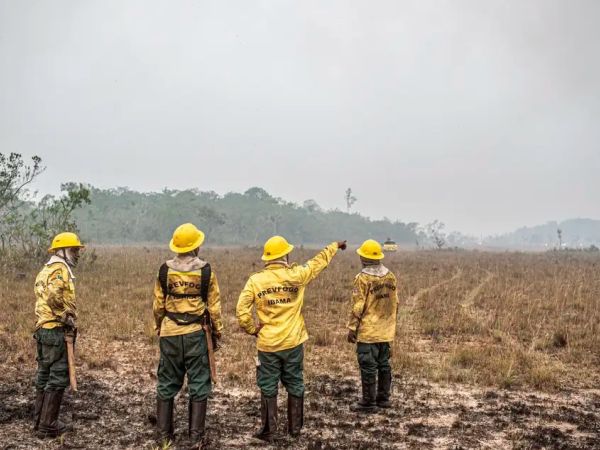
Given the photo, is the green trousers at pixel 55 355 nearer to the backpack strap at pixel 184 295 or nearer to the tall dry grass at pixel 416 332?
the backpack strap at pixel 184 295

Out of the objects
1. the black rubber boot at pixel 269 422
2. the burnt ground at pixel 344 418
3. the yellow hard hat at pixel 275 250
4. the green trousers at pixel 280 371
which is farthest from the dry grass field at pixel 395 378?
the yellow hard hat at pixel 275 250

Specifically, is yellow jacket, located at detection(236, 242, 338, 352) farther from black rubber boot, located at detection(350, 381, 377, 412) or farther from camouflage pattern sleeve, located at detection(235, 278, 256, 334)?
black rubber boot, located at detection(350, 381, 377, 412)

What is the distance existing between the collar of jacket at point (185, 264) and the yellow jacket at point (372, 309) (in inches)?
80.1

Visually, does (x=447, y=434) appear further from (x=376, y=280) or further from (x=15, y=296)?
(x=15, y=296)

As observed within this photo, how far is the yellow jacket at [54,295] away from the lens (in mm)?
4795

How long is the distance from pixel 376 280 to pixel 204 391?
233 centimetres

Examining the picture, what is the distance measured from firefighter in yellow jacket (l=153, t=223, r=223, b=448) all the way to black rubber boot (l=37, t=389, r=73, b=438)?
1088 mm

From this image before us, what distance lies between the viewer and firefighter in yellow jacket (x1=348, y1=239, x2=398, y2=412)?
18.6 feet

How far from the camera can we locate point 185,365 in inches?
179

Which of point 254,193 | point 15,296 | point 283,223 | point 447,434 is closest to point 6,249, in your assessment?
point 15,296

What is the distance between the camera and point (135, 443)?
4641mm

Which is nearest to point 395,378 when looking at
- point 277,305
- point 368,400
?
point 368,400

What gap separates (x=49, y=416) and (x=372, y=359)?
3.40 meters

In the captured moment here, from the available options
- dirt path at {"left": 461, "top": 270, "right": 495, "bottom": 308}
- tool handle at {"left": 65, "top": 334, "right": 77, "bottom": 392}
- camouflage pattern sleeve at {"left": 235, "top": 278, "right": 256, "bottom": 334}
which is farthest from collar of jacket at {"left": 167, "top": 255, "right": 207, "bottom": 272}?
dirt path at {"left": 461, "top": 270, "right": 495, "bottom": 308}
